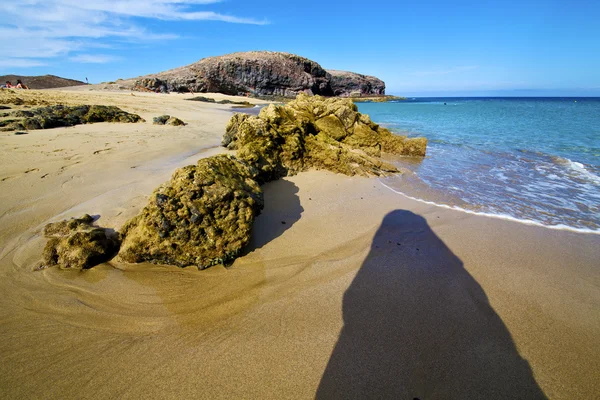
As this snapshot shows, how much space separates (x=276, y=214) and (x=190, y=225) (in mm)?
1504

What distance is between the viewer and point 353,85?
288ft

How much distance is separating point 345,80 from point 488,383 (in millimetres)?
94215

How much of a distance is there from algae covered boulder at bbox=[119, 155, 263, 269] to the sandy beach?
0.55 feet

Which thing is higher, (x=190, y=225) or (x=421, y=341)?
(x=190, y=225)

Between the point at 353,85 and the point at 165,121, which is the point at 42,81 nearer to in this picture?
the point at 165,121

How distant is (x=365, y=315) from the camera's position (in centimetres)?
236

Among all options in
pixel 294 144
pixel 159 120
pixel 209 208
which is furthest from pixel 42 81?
pixel 209 208

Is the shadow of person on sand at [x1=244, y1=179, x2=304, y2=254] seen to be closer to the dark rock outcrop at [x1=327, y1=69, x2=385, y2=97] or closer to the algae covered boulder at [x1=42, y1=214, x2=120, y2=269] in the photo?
the algae covered boulder at [x1=42, y1=214, x2=120, y2=269]

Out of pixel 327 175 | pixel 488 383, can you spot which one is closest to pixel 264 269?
pixel 488 383

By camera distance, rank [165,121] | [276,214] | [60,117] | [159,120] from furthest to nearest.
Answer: [165,121], [159,120], [60,117], [276,214]

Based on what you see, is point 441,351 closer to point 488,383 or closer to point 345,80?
point 488,383

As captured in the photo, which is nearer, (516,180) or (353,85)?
(516,180)

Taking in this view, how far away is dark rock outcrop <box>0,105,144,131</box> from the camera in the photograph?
8.43 metres

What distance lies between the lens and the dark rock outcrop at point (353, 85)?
83944mm
